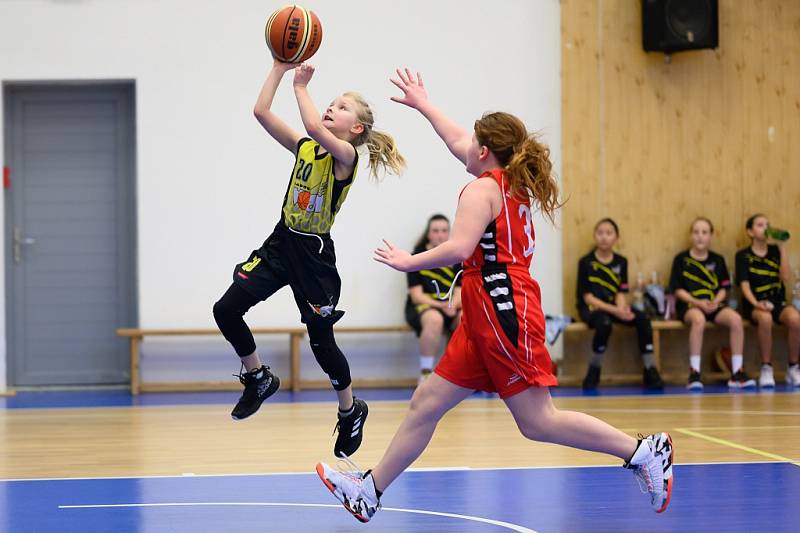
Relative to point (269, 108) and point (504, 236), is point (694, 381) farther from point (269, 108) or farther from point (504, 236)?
point (504, 236)

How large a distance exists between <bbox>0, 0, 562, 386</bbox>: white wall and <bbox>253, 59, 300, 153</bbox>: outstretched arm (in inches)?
160

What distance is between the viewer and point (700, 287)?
8531 mm

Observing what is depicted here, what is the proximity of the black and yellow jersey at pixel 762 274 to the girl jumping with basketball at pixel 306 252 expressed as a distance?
4890 mm

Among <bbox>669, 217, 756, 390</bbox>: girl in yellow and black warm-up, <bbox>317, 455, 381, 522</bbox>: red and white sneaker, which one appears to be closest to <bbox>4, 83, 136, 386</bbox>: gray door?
<bbox>669, 217, 756, 390</bbox>: girl in yellow and black warm-up

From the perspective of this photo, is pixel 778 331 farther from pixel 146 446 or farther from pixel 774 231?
pixel 146 446

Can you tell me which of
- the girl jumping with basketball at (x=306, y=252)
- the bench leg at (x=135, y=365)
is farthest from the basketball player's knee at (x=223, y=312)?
the bench leg at (x=135, y=365)

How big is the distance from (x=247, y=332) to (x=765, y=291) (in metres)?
5.37

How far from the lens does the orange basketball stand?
4180 mm

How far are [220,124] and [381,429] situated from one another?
135 inches

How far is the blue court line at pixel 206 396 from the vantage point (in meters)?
7.69

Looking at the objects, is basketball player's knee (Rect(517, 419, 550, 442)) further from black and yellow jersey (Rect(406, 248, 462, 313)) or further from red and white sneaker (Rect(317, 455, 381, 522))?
black and yellow jersey (Rect(406, 248, 462, 313))

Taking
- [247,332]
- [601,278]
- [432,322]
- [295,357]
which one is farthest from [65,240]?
[247,332]

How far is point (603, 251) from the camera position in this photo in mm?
8508

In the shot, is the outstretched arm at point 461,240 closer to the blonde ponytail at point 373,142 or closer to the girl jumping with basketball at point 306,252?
the girl jumping with basketball at point 306,252
